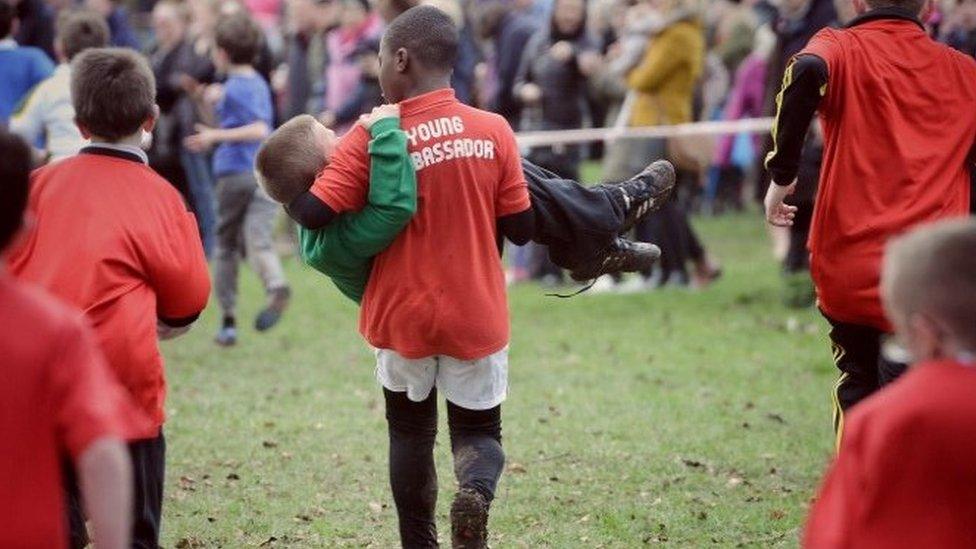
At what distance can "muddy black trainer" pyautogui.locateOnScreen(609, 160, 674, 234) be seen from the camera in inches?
241

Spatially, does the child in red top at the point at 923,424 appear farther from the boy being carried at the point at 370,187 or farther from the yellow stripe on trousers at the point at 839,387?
the yellow stripe on trousers at the point at 839,387

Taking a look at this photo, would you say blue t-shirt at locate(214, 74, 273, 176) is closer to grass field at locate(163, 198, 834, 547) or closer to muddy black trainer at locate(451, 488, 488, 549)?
grass field at locate(163, 198, 834, 547)

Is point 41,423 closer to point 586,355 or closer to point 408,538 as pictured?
point 408,538

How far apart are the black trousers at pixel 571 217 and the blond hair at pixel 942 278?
2469 mm

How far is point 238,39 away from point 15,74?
56.6 inches

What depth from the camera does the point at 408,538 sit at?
18.1ft

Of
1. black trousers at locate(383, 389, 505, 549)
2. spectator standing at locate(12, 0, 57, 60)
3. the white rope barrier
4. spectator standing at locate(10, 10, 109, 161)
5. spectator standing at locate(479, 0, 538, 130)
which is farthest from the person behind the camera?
spectator standing at locate(479, 0, 538, 130)

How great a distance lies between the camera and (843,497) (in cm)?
335

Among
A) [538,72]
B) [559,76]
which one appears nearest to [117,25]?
[538,72]

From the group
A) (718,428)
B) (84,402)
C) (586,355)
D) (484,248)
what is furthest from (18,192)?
(586,355)

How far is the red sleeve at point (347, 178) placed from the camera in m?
5.08

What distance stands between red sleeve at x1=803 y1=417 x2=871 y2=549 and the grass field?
2.90 meters

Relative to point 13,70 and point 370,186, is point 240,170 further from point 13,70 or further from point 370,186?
point 370,186

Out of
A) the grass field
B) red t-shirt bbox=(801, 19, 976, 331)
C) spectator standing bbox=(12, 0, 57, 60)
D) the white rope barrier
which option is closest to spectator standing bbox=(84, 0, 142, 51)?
spectator standing bbox=(12, 0, 57, 60)
